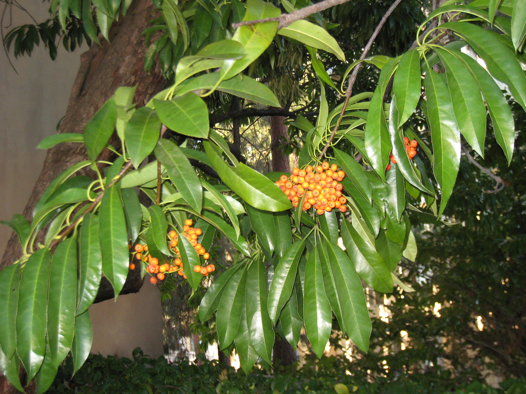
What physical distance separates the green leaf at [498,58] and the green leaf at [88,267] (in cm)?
68

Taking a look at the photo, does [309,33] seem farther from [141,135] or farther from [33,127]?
[33,127]

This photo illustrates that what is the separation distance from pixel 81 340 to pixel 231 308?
36 cm

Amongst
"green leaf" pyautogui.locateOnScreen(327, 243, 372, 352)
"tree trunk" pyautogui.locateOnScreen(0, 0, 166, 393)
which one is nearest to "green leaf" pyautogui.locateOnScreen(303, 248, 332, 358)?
"green leaf" pyautogui.locateOnScreen(327, 243, 372, 352)

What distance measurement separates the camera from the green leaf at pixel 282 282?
3.05ft

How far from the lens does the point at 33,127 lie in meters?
3.37

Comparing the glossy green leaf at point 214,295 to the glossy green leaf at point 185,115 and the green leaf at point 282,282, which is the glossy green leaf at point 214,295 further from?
the glossy green leaf at point 185,115

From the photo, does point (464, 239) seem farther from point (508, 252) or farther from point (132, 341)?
point (132, 341)

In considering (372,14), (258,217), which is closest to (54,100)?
(372,14)

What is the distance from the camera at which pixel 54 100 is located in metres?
3.59

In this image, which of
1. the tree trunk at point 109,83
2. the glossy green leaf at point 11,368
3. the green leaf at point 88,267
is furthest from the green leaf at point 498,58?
the tree trunk at point 109,83

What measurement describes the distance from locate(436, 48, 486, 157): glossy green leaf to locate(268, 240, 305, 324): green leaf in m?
0.44

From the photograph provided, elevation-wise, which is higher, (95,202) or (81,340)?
(95,202)

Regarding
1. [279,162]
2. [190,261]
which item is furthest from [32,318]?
[279,162]

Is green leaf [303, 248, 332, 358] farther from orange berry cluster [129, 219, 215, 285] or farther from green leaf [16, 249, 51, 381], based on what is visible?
green leaf [16, 249, 51, 381]
